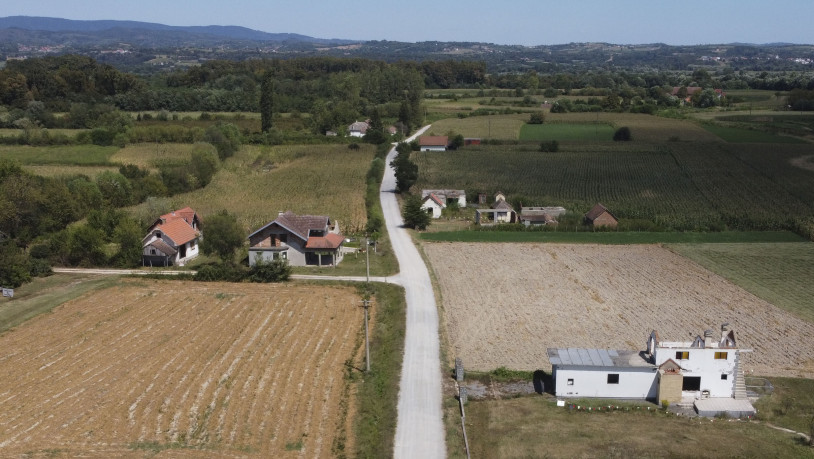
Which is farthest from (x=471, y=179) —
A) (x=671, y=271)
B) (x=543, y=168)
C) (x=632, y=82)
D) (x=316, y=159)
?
(x=632, y=82)

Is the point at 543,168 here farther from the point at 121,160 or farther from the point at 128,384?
the point at 128,384

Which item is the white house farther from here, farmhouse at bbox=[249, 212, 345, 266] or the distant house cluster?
farmhouse at bbox=[249, 212, 345, 266]

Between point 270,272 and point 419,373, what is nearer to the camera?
point 419,373

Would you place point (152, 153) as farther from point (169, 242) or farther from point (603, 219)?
point (603, 219)

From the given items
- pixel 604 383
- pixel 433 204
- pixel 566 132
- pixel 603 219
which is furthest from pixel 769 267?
pixel 566 132

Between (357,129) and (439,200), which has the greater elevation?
(357,129)

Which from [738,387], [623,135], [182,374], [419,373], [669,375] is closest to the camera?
[669,375]
